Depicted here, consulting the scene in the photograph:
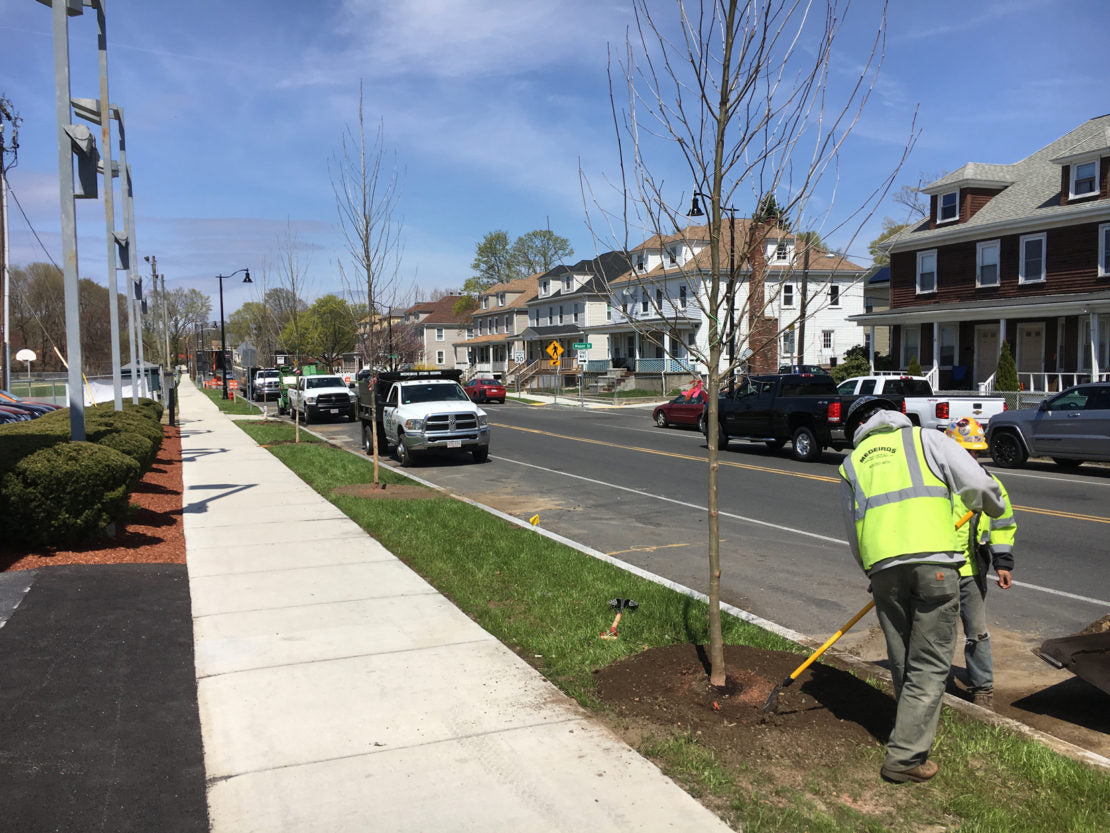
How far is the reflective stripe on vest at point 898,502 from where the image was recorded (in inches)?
153

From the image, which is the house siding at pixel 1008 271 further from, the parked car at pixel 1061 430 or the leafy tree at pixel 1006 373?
the parked car at pixel 1061 430

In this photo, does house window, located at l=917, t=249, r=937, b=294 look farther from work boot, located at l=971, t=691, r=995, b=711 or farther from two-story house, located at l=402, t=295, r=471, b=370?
two-story house, located at l=402, t=295, r=471, b=370

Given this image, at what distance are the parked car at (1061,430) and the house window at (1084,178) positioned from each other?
14.4 m

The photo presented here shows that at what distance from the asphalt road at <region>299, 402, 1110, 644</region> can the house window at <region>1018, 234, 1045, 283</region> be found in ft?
46.0

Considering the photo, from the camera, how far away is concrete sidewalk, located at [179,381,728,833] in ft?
12.1

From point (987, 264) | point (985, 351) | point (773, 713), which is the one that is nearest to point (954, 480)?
point (773, 713)

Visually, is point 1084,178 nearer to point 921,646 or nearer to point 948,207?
point 948,207

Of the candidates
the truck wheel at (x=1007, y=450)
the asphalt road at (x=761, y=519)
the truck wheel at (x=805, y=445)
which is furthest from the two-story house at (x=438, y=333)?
the truck wheel at (x=1007, y=450)

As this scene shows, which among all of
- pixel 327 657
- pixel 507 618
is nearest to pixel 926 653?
pixel 507 618

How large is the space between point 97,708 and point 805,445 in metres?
15.9

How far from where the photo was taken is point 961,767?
4.03m

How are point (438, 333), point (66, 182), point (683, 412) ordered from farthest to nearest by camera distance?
point (438, 333), point (683, 412), point (66, 182)

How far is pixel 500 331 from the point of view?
248ft

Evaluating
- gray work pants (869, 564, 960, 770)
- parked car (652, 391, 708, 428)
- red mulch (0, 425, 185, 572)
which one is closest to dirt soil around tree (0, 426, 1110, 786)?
gray work pants (869, 564, 960, 770)
